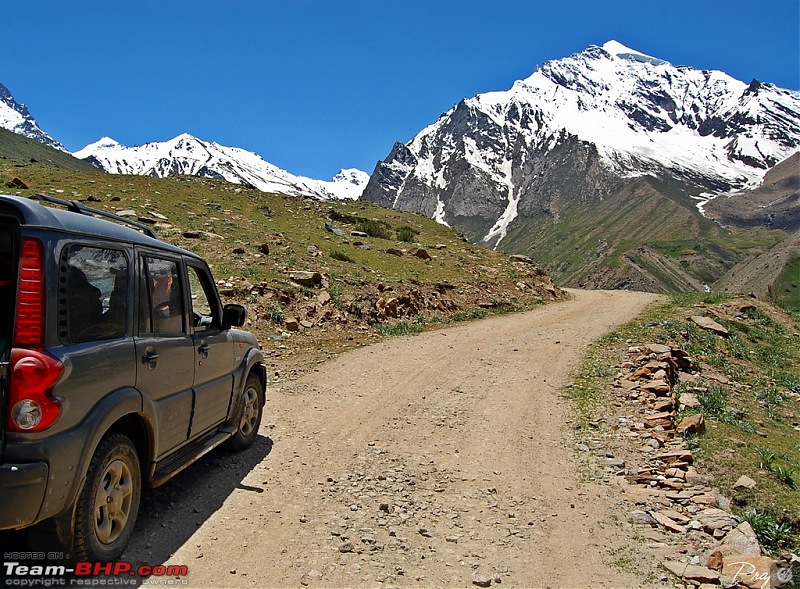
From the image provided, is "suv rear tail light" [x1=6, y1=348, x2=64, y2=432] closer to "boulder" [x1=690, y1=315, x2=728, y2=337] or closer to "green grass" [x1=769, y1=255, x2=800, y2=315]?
"boulder" [x1=690, y1=315, x2=728, y2=337]

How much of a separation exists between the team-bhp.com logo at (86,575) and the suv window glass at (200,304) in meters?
2.35

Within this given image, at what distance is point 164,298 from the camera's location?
529 cm

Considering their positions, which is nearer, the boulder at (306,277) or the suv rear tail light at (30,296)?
the suv rear tail light at (30,296)

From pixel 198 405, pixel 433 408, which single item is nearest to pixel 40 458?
pixel 198 405

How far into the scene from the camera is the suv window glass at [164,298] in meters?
5.05

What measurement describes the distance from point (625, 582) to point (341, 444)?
4018mm

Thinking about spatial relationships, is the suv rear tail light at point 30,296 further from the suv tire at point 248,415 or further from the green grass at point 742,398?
the green grass at point 742,398

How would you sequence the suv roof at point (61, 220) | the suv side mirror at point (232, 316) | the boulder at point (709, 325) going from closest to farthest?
1. the suv roof at point (61, 220)
2. the suv side mirror at point (232, 316)
3. the boulder at point (709, 325)

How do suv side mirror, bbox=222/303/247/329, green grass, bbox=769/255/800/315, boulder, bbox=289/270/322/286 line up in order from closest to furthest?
1. suv side mirror, bbox=222/303/247/329
2. boulder, bbox=289/270/322/286
3. green grass, bbox=769/255/800/315

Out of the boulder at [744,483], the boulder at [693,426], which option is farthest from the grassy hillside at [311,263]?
the boulder at [744,483]

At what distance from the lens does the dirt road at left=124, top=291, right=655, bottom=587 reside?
4617 millimetres

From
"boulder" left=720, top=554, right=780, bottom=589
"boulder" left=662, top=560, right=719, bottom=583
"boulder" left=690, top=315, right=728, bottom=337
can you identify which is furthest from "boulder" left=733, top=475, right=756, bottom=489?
"boulder" left=690, top=315, right=728, bottom=337

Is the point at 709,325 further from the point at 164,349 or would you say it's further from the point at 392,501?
the point at 164,349

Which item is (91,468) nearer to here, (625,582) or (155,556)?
(155,556)
